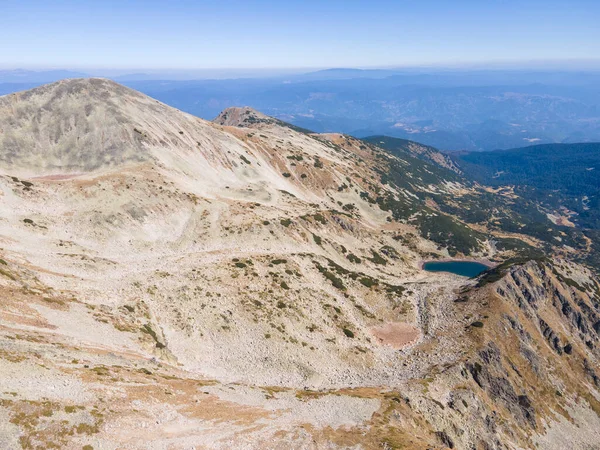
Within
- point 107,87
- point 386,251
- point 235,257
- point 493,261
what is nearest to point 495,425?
point 235,257

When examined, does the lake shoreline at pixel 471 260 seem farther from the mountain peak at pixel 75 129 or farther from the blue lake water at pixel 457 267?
the mountain peak at pixel 75 129

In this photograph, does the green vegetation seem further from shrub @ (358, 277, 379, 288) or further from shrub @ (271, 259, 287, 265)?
shrub @ (271, 259, 287, 265)

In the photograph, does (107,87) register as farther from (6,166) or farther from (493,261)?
(493,261)

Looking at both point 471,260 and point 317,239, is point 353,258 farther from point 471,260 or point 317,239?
point 471,260

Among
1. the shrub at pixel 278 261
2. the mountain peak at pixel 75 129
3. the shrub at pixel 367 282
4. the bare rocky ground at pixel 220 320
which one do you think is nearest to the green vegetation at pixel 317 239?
the bare rocky ground at pixel 220 320

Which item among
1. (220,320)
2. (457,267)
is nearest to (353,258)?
(220,320)
